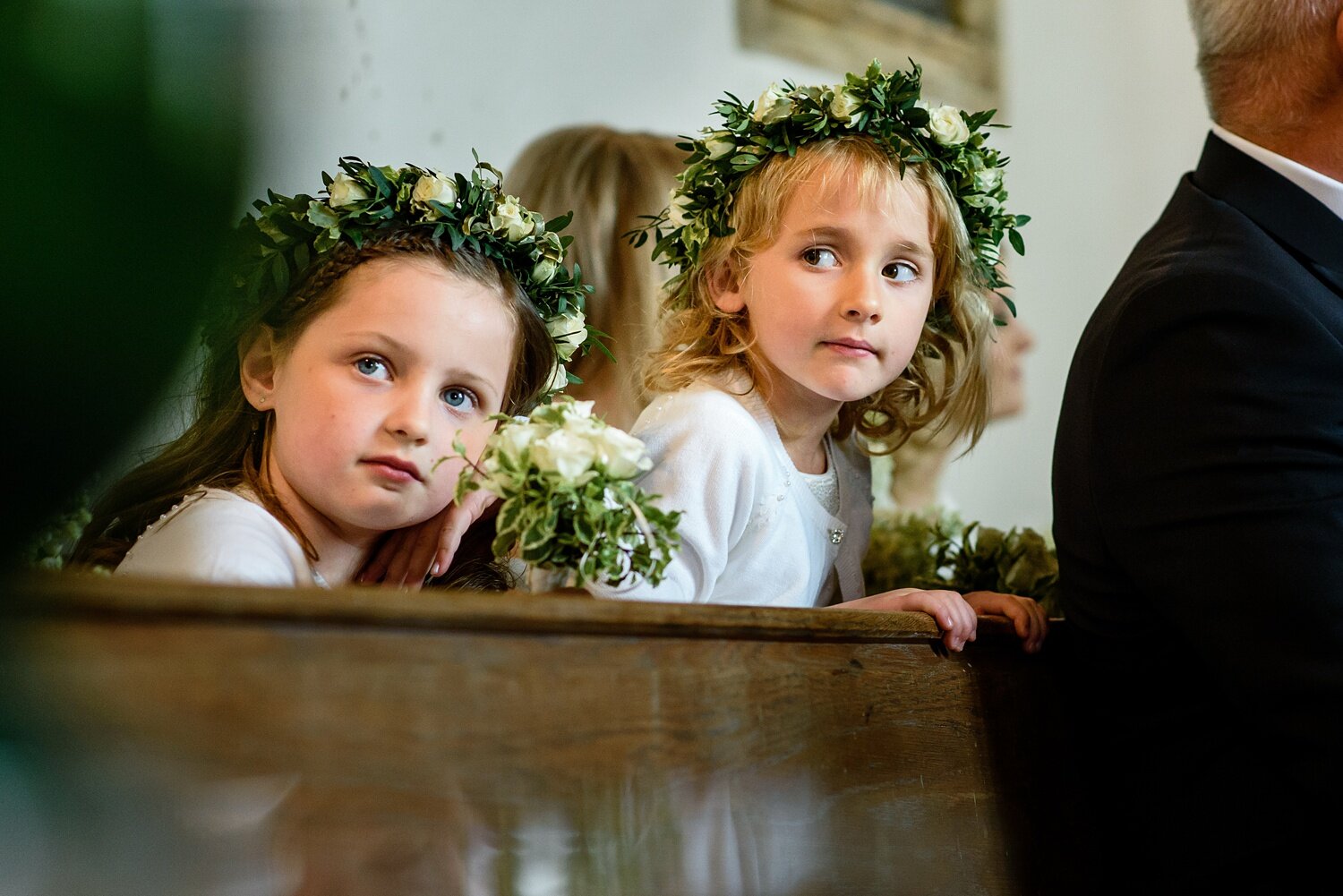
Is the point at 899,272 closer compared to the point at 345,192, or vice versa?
the point at 345,192

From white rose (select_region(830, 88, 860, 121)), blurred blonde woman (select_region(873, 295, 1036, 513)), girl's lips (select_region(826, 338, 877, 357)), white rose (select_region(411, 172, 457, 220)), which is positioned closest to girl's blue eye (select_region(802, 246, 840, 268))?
girl's lips (select_region(826, 338, 877, 357))

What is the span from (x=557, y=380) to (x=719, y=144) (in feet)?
1.76

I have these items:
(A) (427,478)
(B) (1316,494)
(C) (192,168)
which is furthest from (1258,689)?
(C) (192,168)

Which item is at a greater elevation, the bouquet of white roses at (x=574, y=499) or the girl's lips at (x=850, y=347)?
the girl's lips at (x=850, y=347)

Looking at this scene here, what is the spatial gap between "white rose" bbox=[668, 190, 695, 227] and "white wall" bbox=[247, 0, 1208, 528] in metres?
0.68

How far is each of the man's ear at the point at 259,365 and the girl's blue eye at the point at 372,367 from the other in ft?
0.67

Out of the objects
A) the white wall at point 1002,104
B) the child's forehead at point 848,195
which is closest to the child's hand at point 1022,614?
the child's forehead at point 848,195

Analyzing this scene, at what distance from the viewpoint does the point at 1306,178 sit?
6.61 feet

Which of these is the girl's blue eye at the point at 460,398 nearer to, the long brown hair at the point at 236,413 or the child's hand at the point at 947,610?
the long brown hair at the point at 236,413

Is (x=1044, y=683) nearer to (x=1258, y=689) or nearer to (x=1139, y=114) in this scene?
(x=1258, y=689)

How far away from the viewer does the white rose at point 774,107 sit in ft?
7.47

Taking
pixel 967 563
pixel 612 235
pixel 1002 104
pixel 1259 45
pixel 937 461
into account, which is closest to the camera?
pixel 1259 45

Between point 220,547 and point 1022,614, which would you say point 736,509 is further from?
point 220,547

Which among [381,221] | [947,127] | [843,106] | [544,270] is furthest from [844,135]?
[381,221]
